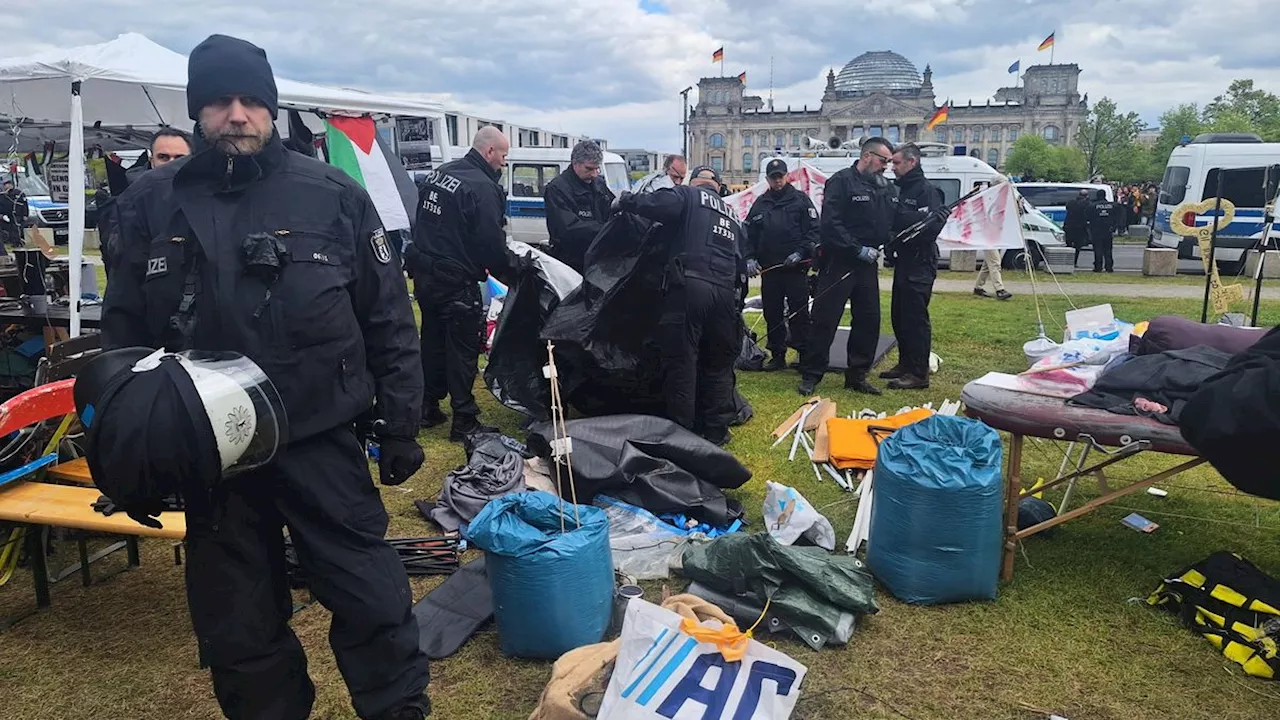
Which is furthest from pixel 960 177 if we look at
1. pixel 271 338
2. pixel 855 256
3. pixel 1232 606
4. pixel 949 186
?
pixel 271 338

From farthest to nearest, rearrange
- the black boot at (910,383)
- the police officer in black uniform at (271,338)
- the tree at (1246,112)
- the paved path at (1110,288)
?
1. the tree at (1246,112)
2. the paved path at (1110,288)
3. the black boot at (910,383)
4. the police officer in black uniform at (271,338)

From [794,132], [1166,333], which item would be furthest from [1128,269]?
[794,132]

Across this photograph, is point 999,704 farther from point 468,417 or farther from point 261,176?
point 468,417

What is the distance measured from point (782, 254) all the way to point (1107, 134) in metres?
51.1

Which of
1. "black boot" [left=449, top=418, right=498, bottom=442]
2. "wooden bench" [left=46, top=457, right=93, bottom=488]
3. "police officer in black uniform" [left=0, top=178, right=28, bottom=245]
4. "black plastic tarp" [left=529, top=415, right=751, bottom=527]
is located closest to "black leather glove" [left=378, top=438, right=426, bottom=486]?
"black plastic tarp" [left=529, top=415, right=751, bottom=527]

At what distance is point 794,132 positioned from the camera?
90250mm

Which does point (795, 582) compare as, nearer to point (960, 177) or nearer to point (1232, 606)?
point (1232, 606)

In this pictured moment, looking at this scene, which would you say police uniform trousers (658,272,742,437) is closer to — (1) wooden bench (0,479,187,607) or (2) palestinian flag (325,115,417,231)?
(1) wooden bench (0,479,187,607)

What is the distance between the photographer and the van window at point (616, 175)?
Result: 17.7 meters

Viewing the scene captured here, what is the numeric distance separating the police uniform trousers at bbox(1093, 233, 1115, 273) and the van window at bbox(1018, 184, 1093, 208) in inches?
133

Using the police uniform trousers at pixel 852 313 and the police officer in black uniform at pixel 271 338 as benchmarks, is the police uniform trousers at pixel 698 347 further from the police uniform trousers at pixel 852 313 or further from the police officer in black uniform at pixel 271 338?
the police officer in black uniform at pixel 271 338

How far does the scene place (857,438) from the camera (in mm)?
4773

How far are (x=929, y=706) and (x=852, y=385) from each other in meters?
4.09

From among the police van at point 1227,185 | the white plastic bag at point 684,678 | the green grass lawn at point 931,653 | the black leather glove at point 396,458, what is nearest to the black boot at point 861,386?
the green grass lawn at point 931,653
